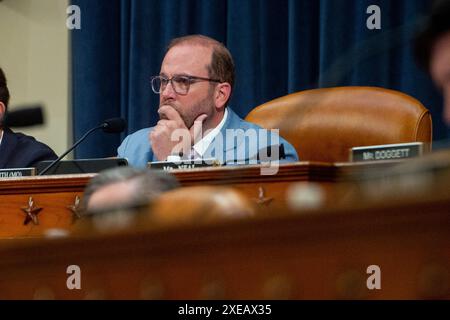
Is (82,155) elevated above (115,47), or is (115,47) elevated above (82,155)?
(115,47)

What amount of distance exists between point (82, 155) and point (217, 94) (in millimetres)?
1312

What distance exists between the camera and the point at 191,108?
2654 mm

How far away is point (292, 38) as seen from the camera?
11.0 feet

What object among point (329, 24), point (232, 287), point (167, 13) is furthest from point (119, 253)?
point (167, 13)

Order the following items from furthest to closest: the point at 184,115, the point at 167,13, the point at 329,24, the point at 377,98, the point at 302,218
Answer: the point at 167,13 → the point at 329,24 → the point at 184,115 → the point at 377,98 → the point at 302,218

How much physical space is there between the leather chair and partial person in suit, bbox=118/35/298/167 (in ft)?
0.53

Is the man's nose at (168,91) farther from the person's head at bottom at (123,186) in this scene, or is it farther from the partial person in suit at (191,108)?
the person's head at bottom at (123,186)

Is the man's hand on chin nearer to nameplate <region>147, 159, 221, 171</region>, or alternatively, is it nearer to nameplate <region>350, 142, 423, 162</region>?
nameplate <region>147, 159, 221, 171</region>

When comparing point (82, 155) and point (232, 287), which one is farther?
point (82, 155)

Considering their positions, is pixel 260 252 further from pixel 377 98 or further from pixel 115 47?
pixel 115 47

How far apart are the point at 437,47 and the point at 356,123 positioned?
1.45 meters

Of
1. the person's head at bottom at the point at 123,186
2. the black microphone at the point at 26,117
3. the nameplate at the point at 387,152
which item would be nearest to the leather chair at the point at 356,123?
the nameplate at the point at 387,152

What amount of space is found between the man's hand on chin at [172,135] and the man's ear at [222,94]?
77mm

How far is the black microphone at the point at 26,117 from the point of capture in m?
2.03
